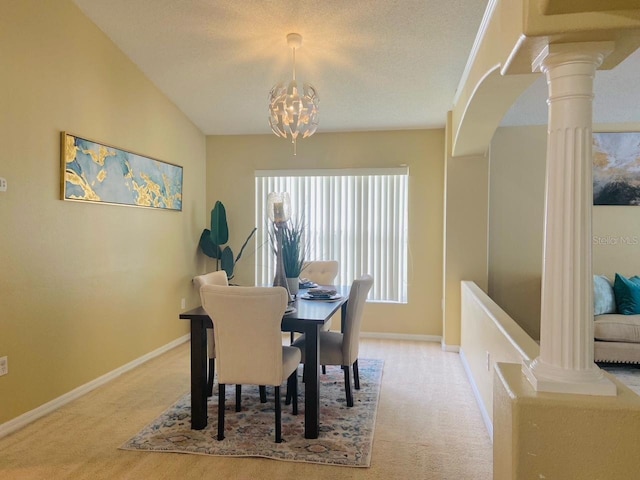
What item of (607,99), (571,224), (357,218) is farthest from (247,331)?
(607,99)

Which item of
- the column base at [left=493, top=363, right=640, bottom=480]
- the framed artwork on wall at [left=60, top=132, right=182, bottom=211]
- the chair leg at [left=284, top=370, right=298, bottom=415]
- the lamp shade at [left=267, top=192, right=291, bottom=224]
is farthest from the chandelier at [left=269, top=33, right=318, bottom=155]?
the column base at [left=493, top=363, right=640, bottom=480]

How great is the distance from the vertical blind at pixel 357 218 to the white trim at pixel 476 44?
4.15ft

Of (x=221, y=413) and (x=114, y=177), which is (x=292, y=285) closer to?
(x=221, y=413)

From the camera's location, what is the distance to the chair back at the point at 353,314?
307 centimetres

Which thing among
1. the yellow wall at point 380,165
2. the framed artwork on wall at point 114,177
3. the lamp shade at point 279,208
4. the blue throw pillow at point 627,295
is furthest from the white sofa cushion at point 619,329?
the framed artwork on wall at point 114,177

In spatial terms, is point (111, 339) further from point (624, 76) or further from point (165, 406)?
point (624, 76)

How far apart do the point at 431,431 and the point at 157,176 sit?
3352 millimetres

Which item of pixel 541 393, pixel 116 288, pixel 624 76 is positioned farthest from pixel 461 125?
pixel 116 288

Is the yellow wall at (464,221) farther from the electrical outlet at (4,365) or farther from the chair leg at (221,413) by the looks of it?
the electrical outlet at (4,365)

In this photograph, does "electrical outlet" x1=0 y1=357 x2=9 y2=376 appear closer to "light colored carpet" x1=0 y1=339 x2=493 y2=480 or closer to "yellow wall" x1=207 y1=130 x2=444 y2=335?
"light colored carpet" x1=0 y1=339 x2=493 y2=480

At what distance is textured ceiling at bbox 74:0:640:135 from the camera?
3.08m

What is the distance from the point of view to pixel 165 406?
3121 millimetres

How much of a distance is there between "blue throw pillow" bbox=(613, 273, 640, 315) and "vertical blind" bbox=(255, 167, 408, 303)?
2068 millimetres

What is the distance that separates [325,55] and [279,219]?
148 cm
